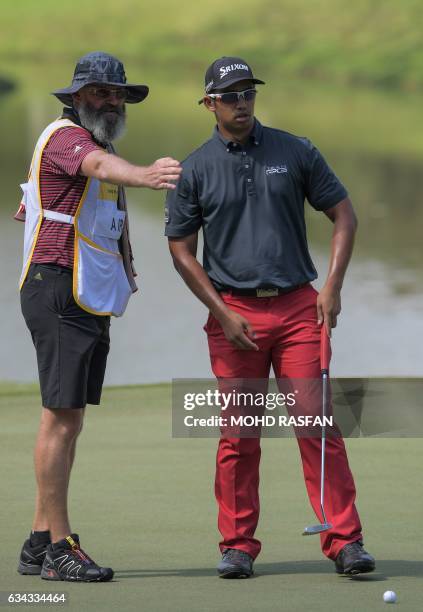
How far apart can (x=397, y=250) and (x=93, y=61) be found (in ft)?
35.1

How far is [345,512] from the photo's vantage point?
563 cm

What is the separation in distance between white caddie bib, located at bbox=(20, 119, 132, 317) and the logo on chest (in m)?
0.44

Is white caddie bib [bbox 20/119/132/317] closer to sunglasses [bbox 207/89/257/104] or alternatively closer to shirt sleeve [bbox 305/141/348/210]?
sunglasses [bbox 207/89/257/104]

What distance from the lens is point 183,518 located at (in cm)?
640

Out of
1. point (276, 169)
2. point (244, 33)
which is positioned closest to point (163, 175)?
point (276, 169)

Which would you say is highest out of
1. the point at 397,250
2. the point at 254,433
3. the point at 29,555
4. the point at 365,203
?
the point at 365,203

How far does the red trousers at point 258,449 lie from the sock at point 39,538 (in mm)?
522

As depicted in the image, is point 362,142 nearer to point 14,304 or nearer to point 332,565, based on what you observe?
point 14,304

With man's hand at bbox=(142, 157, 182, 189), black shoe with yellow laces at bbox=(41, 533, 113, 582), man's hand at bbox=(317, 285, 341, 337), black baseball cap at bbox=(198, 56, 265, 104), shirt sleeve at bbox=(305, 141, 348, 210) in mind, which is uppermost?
black baseball cap at bbox=(198, 56, 265, 104)

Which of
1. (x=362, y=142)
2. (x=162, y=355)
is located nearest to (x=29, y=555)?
(x=162, y=355)

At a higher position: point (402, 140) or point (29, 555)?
point (402, 140)

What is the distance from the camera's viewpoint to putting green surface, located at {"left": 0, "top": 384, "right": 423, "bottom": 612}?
5.30 m

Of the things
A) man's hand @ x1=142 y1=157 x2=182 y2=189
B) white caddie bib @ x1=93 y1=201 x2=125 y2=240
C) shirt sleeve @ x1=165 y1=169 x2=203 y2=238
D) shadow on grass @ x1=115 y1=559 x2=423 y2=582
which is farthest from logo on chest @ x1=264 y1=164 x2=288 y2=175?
shadow on grass @ x1=115 y1=559 x2=423 y2=582

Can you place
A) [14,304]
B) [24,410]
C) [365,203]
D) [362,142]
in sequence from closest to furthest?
[24,410] → [14,304] → [365,203] → [362,142]
